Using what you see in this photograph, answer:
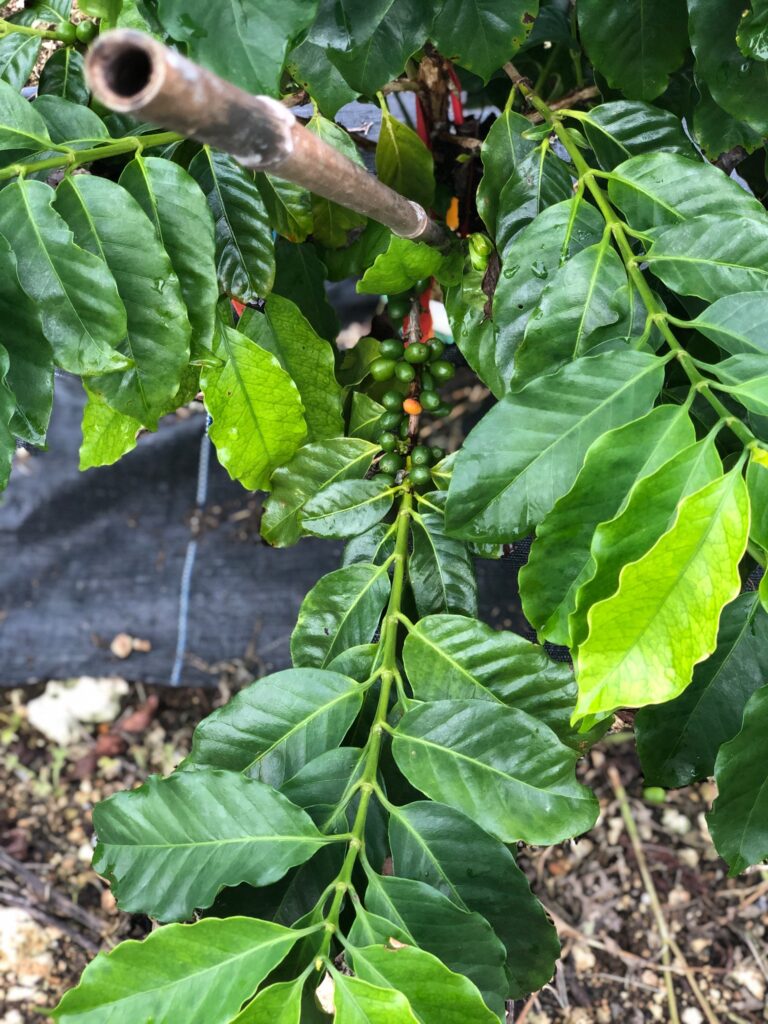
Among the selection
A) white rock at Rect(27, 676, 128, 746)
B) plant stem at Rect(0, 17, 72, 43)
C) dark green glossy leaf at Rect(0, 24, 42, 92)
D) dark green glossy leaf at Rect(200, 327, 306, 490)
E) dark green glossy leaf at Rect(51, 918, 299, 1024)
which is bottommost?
white rock at Rect(27, 676, 128, 746)

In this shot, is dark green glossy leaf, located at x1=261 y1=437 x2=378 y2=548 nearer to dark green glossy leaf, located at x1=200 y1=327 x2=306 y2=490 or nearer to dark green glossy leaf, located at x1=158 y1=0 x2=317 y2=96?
dark green glossy leaf, located at x1=200 y1=327 x2=306 y2=490

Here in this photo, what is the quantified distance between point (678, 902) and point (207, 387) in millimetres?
1360

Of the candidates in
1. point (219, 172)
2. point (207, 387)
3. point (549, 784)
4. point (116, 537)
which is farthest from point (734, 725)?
point (116, 537)

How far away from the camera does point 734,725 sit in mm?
737

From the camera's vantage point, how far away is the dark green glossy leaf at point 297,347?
0.95 metres

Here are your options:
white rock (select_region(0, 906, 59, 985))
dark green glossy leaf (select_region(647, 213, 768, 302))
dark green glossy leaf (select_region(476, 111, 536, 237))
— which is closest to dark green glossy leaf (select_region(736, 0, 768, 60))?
dark green glossy leaf (select_region(647, 213, 768, 302))

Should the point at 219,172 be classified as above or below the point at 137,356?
above

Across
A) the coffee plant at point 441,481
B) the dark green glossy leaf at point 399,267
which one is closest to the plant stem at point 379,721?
the coffee plant at point 441,481

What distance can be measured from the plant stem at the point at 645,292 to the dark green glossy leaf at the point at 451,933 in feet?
1.29

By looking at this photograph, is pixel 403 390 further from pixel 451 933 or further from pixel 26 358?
pixel 451 933

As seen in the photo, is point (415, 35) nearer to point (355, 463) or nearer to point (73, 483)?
point (355, 463)

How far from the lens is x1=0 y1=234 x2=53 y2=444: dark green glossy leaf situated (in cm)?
70

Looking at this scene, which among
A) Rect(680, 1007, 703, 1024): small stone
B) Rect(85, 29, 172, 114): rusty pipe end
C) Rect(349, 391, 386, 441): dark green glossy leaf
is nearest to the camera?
Rect(85, 29, 172, 114): rusty pipe end

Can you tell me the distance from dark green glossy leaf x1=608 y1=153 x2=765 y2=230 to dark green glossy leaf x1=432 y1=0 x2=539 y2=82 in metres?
0.15
